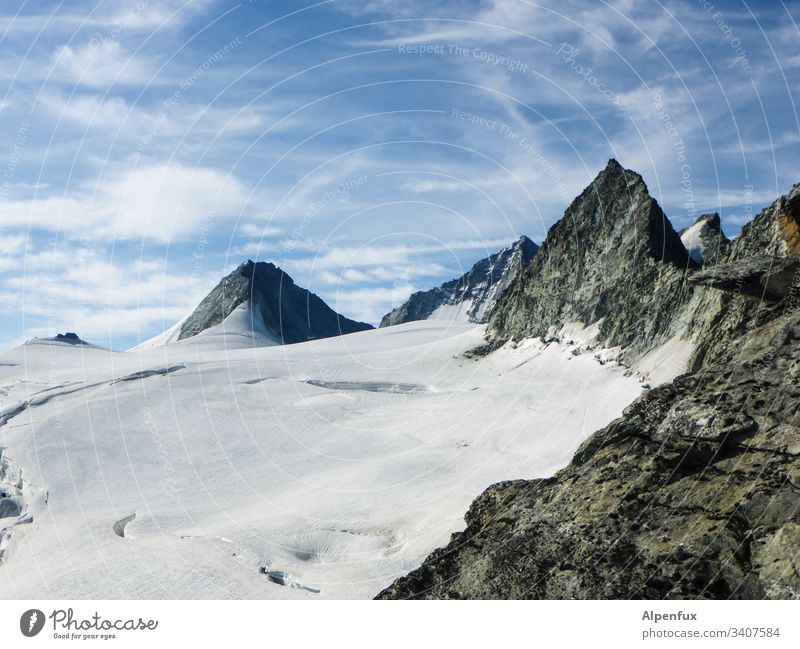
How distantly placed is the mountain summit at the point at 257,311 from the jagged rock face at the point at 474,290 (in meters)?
23.0

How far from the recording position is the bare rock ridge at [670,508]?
8.41 metres

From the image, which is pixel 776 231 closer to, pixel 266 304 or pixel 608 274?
pixel 608 274

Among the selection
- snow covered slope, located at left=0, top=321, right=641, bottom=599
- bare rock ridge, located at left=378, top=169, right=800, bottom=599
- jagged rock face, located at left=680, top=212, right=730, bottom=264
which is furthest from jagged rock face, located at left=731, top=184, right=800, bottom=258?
jagged rock face, located at left=680, top=212, right=730, bottom=264

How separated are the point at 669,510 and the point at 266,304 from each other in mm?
138115

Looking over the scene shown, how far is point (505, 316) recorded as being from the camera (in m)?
72.8

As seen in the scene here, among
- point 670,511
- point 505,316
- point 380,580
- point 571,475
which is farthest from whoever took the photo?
point 505,316

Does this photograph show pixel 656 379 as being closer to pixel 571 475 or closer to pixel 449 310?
pixel 571 475

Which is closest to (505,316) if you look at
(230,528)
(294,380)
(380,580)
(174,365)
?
(294,380)

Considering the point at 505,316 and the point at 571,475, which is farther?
the point at 505,316

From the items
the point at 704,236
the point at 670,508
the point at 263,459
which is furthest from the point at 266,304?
the point at 670,508

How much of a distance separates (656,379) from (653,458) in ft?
108

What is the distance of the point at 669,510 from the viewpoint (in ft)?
29.8

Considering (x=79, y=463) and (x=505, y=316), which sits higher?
(x=505, y=316)

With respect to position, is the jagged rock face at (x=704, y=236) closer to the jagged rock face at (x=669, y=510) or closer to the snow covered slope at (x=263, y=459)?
the snow covered slope at (x=263, y=459)
